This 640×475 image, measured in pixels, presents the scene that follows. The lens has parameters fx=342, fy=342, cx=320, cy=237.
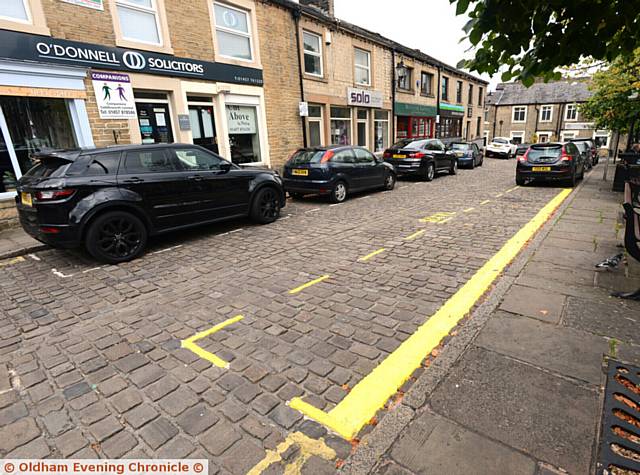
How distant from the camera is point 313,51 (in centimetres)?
1414

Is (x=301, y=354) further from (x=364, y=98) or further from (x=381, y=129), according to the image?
(x=381, y=129)

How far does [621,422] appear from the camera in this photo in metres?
2.05

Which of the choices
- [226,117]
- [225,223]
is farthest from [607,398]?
[226,117]

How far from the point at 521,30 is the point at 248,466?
3.50 meters

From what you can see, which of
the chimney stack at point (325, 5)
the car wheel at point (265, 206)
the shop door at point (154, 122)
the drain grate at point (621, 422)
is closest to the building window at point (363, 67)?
the chimney stack at point (325, 5)

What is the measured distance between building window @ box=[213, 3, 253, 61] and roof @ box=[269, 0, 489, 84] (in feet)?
4.98

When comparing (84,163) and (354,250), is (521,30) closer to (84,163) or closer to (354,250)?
(354,250)

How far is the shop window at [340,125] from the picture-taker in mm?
15805

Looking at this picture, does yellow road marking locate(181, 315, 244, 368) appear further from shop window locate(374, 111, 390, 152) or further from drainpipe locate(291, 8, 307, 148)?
shop window locate(374, 111, 390, 152)

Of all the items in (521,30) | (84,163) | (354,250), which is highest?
(521,30)

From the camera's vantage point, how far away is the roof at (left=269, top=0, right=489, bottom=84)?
1260 centimetres

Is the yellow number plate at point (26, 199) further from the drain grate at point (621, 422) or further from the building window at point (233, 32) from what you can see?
the building window at point (233, 32)

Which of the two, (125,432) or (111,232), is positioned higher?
(111,232)

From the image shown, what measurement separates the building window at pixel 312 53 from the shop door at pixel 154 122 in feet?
21.4
